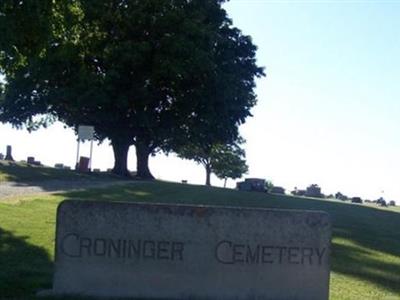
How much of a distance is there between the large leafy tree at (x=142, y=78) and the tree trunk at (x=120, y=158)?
0.07 m

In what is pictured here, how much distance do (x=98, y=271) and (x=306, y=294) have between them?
80.7 inches

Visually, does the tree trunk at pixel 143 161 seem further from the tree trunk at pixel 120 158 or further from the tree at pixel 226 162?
the tree at pixel 226 162

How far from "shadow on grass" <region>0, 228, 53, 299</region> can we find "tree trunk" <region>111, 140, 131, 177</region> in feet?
114

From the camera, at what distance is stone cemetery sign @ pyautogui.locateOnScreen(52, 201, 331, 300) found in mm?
7129

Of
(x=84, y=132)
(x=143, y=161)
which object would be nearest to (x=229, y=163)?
(x=143, y=161)

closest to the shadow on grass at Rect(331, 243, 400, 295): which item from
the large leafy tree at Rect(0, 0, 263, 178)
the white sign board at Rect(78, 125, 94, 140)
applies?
the white sign board at Rect(78, 125, 94, 140)

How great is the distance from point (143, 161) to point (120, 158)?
3.99 m

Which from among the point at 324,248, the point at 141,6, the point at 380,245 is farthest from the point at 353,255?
the point at 141,6

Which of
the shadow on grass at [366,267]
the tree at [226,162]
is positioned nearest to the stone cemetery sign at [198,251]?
the shadow on grass at [366,267]

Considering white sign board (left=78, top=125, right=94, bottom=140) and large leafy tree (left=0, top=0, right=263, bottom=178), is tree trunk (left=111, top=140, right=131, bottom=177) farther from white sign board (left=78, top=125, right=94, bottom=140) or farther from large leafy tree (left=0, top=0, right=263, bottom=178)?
white sign board (left=78, top=125, right=94, bottom=140)

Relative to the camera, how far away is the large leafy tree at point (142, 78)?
40.6 m

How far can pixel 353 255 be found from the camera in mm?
11773

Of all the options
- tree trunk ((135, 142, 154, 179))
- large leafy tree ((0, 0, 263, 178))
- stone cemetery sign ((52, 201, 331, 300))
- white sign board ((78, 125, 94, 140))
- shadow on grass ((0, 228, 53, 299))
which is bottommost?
shadow on grass ((0, 228, 53, 299))

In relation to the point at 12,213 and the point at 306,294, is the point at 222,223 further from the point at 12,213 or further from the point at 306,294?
the point at 12,213
